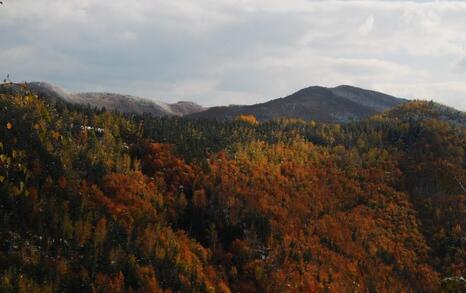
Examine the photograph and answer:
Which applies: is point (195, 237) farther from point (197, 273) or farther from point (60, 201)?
point (60, 201)

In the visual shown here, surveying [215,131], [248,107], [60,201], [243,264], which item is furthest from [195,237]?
[248,107]

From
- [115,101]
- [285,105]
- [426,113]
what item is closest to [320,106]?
[285,105]

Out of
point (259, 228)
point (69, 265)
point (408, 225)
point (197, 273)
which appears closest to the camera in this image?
point (69, 265)

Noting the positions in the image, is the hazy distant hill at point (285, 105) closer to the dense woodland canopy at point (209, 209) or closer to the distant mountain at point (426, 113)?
the distant mountain at point (426, 113)

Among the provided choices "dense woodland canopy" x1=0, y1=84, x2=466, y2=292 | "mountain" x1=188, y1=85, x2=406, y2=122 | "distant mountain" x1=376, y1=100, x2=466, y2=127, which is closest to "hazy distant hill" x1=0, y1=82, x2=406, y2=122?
"mountain" x1=188, y1=85, x2=406, y2=122

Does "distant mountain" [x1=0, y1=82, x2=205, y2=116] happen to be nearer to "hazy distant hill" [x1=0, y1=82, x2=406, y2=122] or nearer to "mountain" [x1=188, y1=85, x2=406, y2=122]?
"hazy distant hill" [x1=0, y1=82, x2=406, y2=122]
